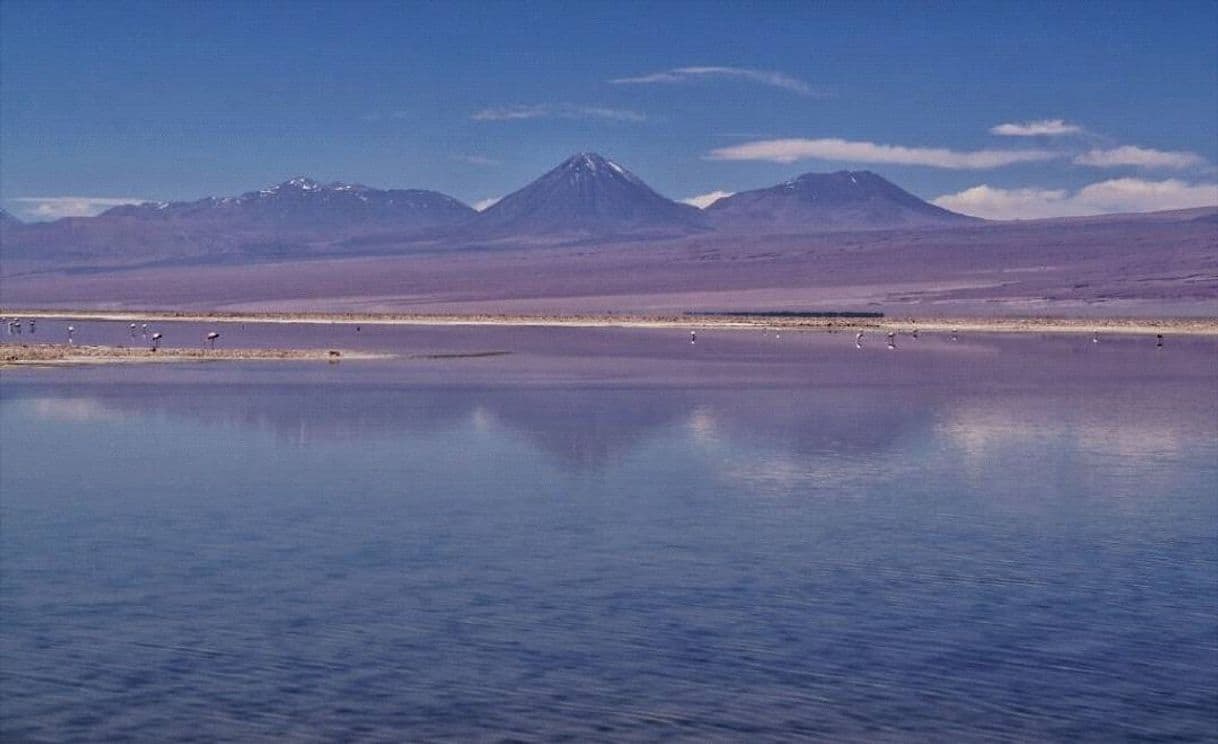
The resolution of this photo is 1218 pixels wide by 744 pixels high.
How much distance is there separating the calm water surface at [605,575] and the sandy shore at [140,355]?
1513cm

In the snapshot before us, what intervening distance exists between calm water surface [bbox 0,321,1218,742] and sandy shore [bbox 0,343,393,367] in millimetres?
15128

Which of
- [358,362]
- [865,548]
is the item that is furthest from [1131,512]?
[358,362]

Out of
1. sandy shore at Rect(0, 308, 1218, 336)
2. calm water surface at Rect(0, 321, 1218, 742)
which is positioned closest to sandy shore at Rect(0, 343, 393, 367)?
calm water surface at Rect(0, 321, 1218, 742)

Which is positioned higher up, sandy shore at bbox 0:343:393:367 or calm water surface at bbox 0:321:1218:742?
sandy shore at bbox 0:343:393:367

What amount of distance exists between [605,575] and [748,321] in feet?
224

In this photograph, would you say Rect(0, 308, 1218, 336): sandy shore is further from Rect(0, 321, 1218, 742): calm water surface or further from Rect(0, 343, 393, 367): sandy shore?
Rect(0, 321, 1218, 742): calm water surface

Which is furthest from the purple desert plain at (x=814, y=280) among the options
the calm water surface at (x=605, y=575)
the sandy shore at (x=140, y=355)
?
the calm water surface at (x=605, y=575)

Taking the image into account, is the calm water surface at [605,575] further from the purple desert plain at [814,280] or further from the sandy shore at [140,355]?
the purple desert plain at [814,280]

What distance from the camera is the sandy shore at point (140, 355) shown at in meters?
46.0

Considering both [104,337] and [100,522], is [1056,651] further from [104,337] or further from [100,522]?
[104,337]

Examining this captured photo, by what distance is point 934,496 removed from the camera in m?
20.5

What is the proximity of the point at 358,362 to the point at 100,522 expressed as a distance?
29.6 metres

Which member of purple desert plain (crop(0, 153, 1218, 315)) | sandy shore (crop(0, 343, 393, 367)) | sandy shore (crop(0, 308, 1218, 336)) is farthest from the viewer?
purple desert plain (crop(0, 153, 1218, 315))

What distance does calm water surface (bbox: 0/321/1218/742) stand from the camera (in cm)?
1117
